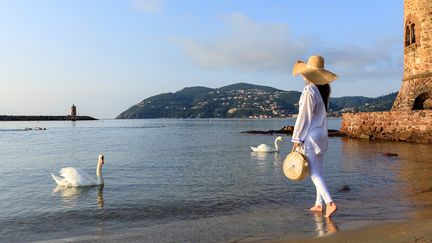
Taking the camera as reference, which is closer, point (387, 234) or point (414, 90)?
point (387, 234)

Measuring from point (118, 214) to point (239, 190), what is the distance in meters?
3.28

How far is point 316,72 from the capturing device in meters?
6.25

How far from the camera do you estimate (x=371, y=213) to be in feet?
22.1

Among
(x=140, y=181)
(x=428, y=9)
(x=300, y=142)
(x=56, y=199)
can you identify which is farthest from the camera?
(x=428, y=9)

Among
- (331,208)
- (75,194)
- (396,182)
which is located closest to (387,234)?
(331,208)

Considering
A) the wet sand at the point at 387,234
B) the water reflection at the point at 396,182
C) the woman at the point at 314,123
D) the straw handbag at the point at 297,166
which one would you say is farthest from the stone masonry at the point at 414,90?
the wet sand at the point at 387,234

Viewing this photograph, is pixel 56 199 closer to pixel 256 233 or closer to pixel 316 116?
pixel 256 233

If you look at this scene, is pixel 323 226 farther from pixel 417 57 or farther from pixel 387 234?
pixel 417 57

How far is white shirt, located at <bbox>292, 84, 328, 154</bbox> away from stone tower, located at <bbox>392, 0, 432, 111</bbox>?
22419 millimetres

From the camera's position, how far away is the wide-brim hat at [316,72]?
619cm

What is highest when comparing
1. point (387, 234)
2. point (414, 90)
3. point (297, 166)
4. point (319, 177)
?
point (414, 90)

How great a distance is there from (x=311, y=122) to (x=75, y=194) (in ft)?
20.8

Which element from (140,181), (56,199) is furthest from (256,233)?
(140,181)

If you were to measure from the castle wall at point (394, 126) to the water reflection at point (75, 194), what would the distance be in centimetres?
2035
